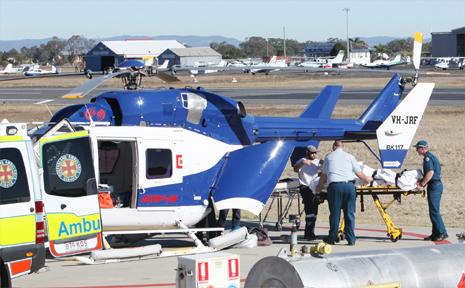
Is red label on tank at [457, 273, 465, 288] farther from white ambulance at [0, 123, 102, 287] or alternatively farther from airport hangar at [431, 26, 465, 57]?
airport hangar at [431, 26, 465, 57]

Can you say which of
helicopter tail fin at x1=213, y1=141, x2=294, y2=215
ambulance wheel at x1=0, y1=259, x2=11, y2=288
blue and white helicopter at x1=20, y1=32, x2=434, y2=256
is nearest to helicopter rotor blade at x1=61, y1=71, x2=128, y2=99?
blue and white helicopter at x1=20, y1=32, x2=434, y2=256

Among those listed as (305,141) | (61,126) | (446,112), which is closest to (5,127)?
(61,126)

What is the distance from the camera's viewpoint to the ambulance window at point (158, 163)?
45.2 feet

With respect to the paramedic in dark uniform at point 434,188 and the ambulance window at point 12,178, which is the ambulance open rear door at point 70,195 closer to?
the ambulance window at point 12,178

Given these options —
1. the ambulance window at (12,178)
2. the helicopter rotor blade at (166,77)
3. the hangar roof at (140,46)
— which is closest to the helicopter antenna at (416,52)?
the helicopter rotor blade at (166,77)

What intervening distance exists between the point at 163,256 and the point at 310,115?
5.98m

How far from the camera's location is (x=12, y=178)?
34.4 feet

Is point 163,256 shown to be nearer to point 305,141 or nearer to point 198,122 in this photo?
point 198,122

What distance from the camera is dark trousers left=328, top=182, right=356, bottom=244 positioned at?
1425 cm

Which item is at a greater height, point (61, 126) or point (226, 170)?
point (61, 126)

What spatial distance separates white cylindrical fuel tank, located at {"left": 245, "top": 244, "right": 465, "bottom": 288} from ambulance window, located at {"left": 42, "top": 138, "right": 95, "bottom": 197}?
4525 millimetres

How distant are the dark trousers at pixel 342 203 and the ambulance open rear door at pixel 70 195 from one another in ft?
12.8

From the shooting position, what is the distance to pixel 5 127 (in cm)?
1069

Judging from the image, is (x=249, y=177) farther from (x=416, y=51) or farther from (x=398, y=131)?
(x=416, y=51)
